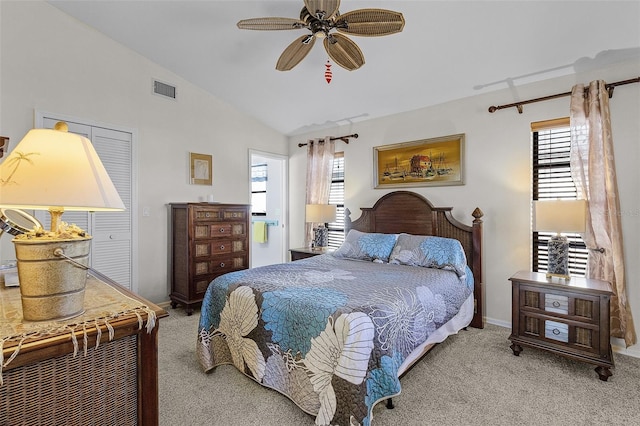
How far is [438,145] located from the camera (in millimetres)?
3777

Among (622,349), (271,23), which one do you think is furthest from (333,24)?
(622,349)

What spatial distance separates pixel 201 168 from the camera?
4348mm

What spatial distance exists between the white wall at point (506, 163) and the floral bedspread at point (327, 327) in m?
0.84

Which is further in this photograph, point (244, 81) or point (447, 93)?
point (244, 81)

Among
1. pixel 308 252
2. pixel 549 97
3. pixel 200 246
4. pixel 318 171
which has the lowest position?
pixel 308 252

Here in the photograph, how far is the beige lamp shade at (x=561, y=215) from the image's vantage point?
2539 mm

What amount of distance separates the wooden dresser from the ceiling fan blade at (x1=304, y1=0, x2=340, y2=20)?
2.53 meters

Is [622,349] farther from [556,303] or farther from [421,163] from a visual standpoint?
[421,163]

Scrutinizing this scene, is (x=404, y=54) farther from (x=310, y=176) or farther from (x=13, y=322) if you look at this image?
(x=13, y=322)

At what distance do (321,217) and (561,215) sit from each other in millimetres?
2617

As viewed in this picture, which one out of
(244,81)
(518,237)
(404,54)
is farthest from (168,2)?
(518,237)

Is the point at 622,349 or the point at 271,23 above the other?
the point at 271,23

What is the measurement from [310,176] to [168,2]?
278cm

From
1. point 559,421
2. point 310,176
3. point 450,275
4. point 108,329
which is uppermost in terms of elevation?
point 310,176
